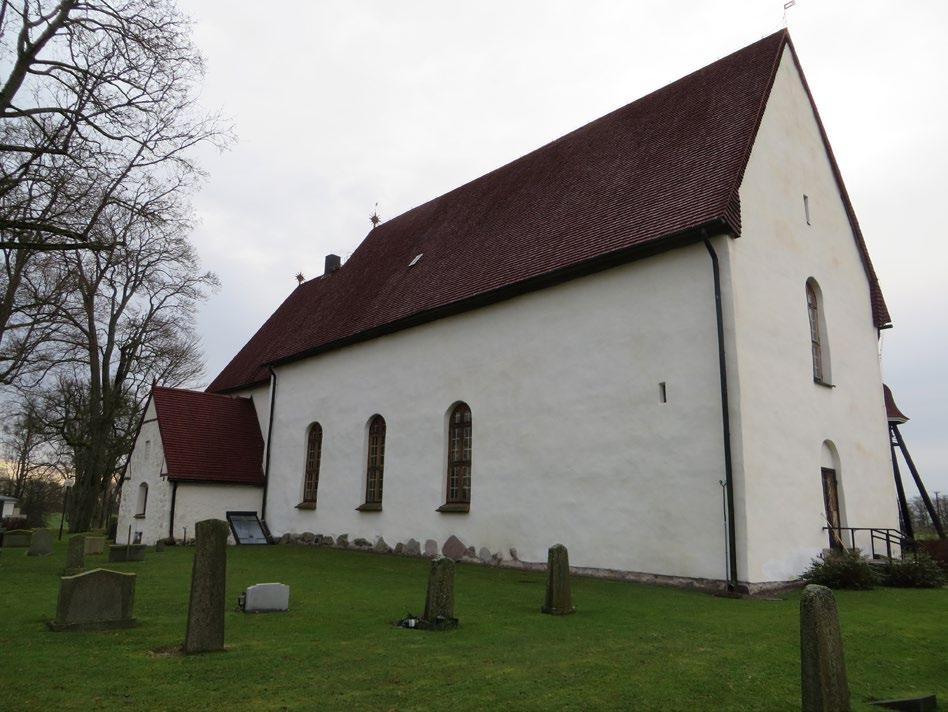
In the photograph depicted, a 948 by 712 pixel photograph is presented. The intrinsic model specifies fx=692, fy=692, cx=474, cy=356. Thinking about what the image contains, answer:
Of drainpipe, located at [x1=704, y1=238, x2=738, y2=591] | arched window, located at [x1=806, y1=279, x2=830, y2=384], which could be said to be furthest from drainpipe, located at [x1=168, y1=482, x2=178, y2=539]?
arched window, located at [x1=806, y1=279, x2=830, y2=384]

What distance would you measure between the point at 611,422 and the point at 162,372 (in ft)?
90.6

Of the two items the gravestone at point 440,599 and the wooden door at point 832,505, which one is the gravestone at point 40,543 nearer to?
the gravestone at point 440,599

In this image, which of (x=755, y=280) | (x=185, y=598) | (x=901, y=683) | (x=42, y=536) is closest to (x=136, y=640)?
(x=185, y=598)

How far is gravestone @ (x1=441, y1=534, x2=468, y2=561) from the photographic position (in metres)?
14.9

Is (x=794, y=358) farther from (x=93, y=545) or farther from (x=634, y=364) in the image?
(x=93, y=545)

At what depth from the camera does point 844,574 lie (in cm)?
1121

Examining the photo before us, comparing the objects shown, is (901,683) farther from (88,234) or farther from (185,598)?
(88,234)

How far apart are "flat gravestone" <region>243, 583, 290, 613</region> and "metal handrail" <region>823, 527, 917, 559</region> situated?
9.82m

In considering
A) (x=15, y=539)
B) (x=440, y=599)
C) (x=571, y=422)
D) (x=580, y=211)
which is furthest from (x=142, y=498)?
(x=440, y=599)

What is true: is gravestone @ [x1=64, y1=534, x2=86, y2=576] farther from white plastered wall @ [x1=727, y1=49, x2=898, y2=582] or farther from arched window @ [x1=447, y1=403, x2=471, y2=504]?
white plastered wall @ [x1=727, y1=49, x2=898, y2=582]

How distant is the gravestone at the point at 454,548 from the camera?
14.9 m

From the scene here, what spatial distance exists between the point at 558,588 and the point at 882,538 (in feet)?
30.6

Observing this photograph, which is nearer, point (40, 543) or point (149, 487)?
point (40, 543)

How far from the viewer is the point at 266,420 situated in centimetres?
2323
